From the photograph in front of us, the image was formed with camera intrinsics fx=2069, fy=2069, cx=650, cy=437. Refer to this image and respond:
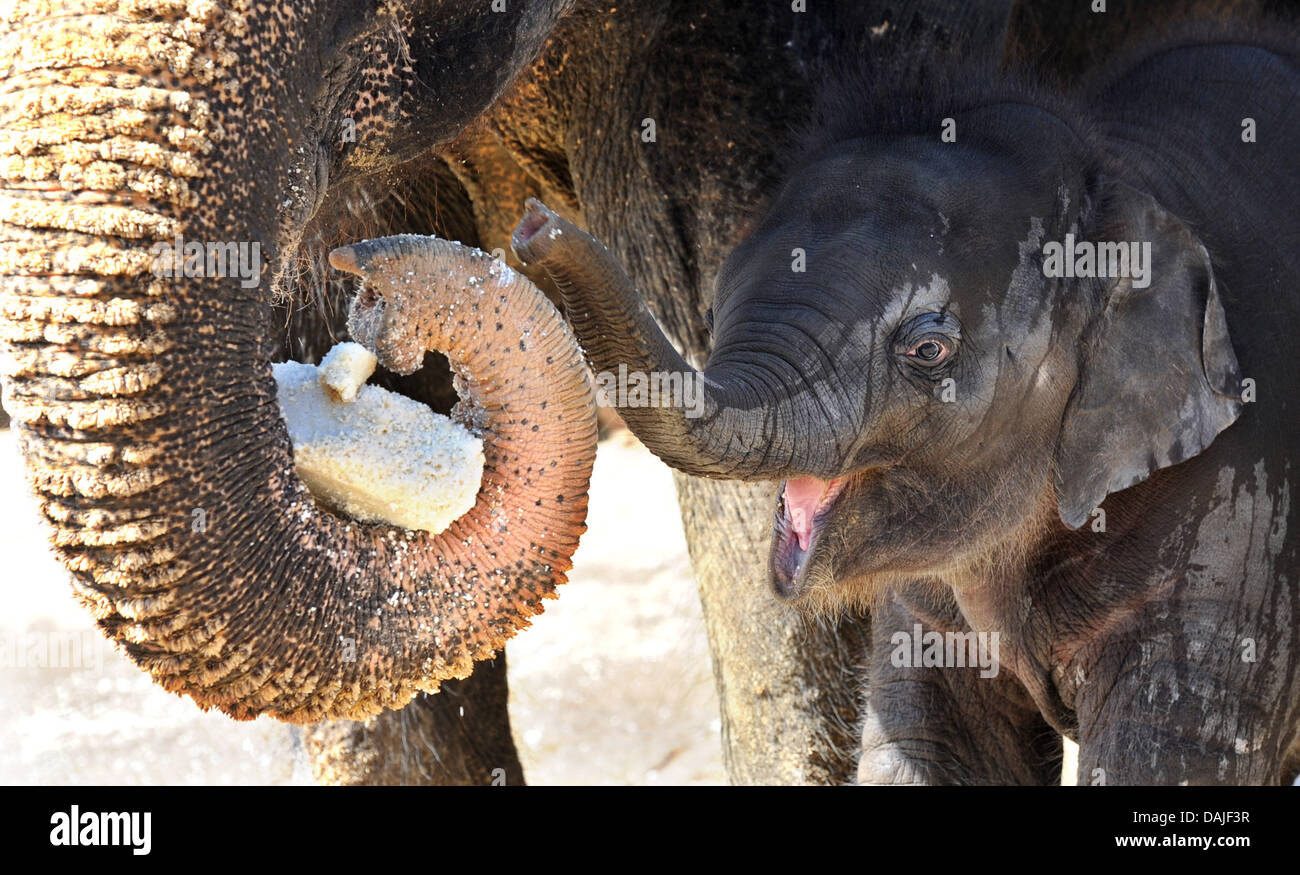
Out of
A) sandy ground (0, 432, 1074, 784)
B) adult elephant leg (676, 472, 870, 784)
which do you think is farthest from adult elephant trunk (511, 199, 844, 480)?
sandy ground (0, 432, 1074, 784)

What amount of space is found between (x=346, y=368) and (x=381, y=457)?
10 cm

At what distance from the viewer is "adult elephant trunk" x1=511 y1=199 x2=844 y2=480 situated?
2.07m

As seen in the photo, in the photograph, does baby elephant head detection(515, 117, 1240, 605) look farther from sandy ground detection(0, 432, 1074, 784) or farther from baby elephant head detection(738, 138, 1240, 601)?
sandy ground detection(0, 432, 1074, 784)

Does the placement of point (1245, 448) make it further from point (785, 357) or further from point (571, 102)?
point (571, 102)

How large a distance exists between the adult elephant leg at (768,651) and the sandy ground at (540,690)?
1650 millimetres

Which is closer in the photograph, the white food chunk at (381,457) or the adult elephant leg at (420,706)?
the white food chunk at (381,457)

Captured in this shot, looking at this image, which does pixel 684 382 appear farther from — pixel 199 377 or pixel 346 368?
pixel 199 377

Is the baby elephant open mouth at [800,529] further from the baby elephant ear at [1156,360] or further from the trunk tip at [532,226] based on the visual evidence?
the trunk tip at [532,226]

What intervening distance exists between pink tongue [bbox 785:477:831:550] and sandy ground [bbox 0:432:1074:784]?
2718 mm

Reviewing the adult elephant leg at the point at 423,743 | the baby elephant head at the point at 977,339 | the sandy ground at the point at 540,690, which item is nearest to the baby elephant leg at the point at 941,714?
the baby elephant head at the point at 977,339

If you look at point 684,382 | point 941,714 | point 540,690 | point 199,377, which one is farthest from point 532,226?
point 540,690

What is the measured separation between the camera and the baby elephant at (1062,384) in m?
2.44

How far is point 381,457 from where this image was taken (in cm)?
221
